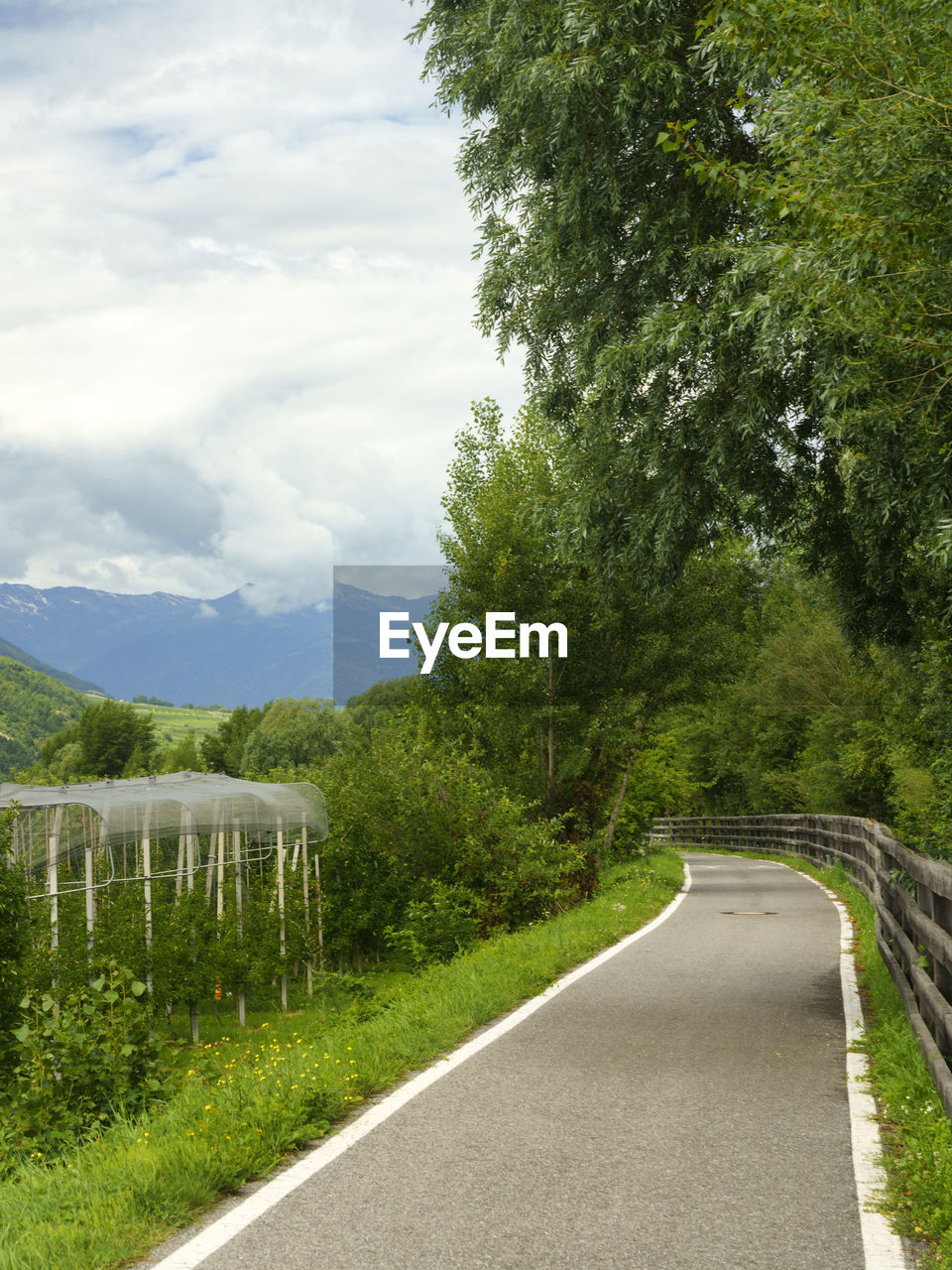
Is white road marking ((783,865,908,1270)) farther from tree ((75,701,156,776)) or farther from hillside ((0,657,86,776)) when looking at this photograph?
hillside ((0,657,86,776))

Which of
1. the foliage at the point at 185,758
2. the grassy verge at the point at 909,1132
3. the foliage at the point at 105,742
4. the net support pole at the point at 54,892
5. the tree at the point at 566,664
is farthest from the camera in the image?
the foliage at the point at 185,758

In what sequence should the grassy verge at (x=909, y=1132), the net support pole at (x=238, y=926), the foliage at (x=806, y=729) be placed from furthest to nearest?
1. the foliage at (x=806, y=729)
2. the net support pole at (x=238, y=926)
3. the grassy verge at (x=909, y=1132)

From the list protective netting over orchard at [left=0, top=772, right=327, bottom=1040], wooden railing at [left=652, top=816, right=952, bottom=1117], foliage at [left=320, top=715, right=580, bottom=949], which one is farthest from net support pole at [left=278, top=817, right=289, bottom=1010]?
wooden railing at [left=652, top=816, right=952, bottom=1117]

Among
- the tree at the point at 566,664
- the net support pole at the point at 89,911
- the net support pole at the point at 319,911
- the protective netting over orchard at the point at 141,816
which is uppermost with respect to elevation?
the tree at the point at 566,664

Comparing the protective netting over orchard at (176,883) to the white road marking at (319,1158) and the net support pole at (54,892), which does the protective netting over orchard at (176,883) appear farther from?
the white road marking at (319,1158)

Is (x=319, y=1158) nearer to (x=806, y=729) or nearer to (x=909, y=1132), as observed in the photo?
(x=909, y=1132)

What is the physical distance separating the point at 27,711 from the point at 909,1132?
185m

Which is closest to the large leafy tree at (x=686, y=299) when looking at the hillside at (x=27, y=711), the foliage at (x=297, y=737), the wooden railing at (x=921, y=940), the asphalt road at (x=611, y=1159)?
the wooden railing at (x=921, y=940)

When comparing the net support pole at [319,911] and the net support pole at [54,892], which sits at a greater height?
the net support pole at [54,892]

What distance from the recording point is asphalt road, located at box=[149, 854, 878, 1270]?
424 cm

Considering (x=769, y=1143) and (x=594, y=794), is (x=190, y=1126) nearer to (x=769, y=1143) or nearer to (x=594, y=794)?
(x=769, y=1143)

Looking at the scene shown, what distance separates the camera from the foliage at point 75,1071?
7.04 meters

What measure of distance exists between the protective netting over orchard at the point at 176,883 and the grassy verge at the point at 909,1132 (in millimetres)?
6118
